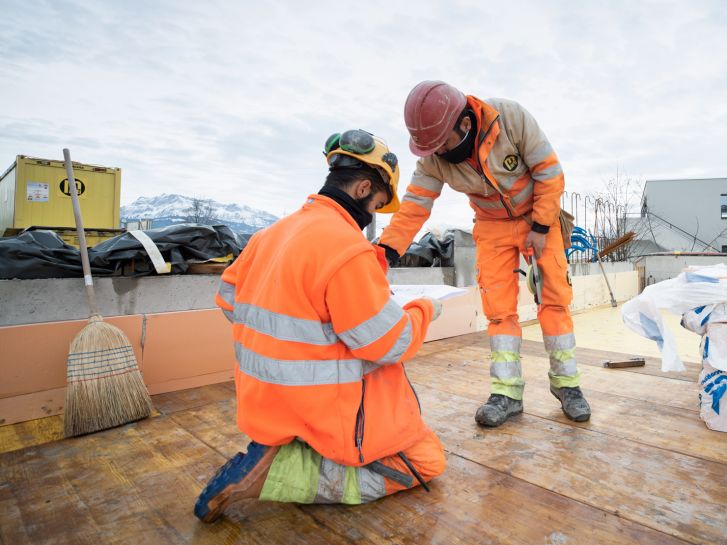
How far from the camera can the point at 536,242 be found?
6.93ft

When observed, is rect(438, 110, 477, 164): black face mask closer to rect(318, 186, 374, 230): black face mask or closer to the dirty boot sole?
rect(318, 186, 374, 230): black face mask

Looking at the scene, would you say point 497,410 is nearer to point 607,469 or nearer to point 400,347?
point 607,469

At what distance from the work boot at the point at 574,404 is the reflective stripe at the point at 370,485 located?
3.86 feet

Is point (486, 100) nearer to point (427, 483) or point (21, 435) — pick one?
point (427, 483)

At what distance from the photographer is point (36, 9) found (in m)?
2.96

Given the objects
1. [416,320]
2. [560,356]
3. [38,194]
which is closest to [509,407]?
[560,356]

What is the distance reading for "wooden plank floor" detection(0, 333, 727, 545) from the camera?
49.1 inches

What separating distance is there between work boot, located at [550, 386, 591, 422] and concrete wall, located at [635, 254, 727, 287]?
9762 millimetres

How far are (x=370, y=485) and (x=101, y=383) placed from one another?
1480mm

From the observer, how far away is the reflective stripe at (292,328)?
120cm

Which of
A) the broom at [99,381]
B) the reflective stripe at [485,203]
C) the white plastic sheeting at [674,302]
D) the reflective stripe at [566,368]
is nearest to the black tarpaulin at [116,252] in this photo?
the broom at [99,381]

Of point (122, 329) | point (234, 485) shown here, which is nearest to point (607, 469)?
point (234, 485)

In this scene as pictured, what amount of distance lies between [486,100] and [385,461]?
1690 mm

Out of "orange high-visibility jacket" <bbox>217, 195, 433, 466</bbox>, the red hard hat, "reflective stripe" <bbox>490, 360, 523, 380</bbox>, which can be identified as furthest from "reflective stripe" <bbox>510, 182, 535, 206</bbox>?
"orange high-visibility jacket" <bbox>217, 195, 433, 466</bbox>
